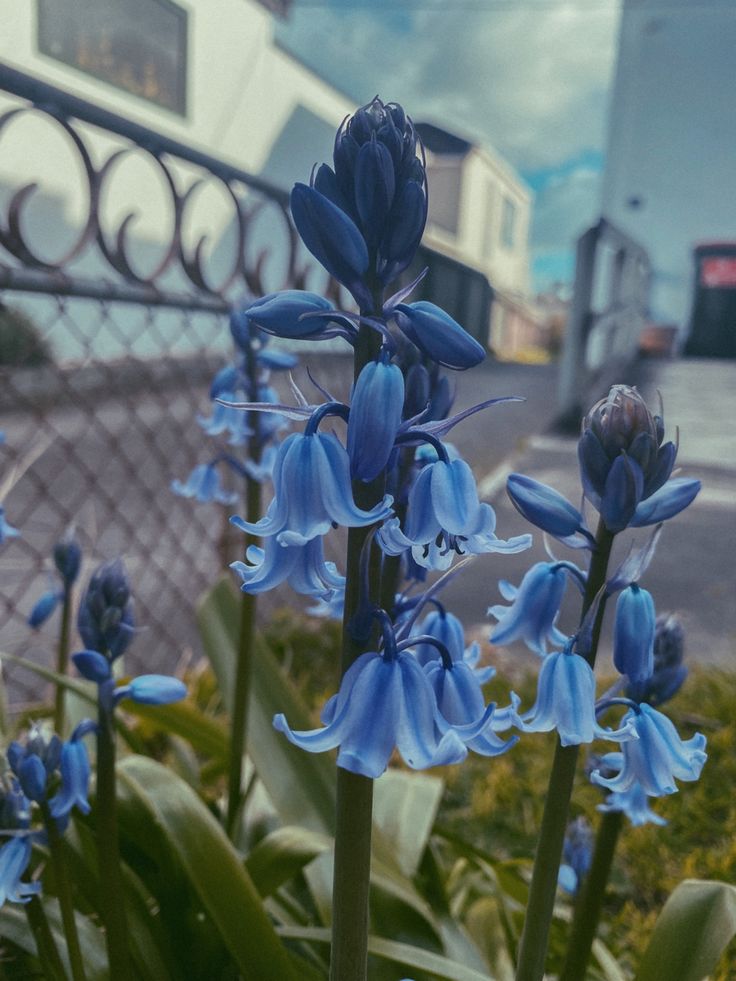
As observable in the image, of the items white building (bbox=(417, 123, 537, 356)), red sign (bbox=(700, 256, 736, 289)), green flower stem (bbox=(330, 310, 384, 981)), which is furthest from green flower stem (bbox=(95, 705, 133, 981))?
red sign (bbox=(700, 256, 736, 289))

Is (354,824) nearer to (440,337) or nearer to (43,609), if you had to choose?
(440,337)

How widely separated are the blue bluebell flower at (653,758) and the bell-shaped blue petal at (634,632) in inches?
0.9

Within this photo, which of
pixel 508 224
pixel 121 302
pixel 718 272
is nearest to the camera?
pixel 121 302

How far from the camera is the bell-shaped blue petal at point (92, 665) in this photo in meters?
0.55

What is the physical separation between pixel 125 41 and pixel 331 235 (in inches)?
115

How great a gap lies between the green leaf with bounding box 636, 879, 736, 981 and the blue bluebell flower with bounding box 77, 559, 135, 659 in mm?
469

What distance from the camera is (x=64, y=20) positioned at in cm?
245

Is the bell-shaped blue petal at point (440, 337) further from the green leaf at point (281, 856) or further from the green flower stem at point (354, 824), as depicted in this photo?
the green leaf at point (281, 856)

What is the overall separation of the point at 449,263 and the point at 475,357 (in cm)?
129

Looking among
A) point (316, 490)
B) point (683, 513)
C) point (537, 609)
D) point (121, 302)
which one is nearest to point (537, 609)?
point (537, 609)

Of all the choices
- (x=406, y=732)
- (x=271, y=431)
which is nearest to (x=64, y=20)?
(x=271, y=431)

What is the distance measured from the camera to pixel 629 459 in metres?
0.43

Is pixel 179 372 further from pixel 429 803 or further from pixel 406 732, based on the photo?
pixel 406 732

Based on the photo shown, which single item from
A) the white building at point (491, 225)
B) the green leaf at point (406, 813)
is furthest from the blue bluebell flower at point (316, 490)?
the white building at point (491, 225)
